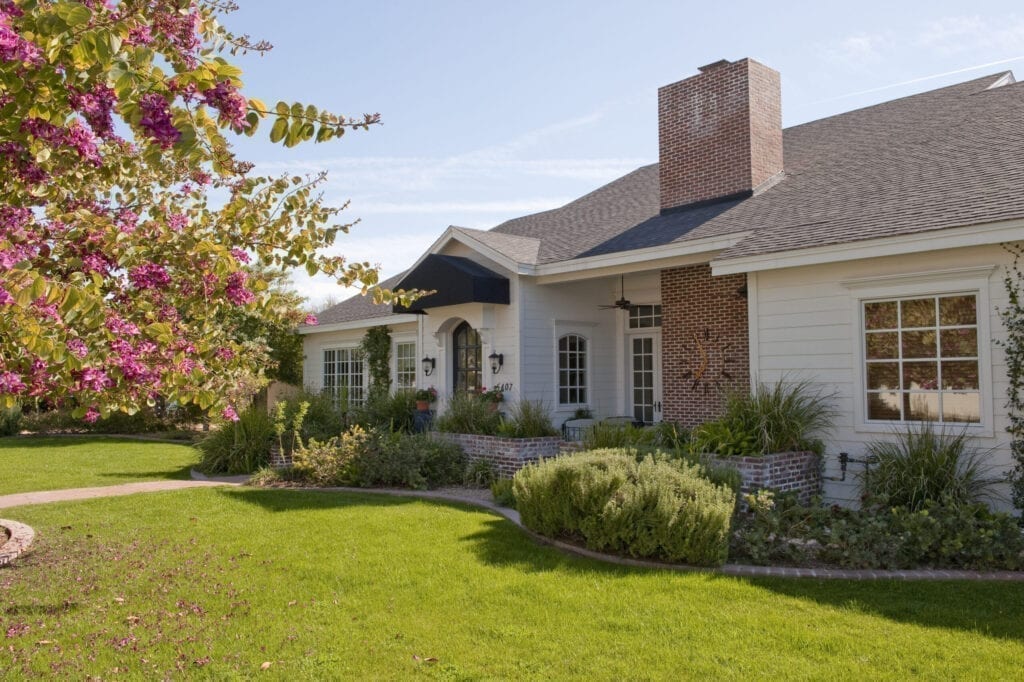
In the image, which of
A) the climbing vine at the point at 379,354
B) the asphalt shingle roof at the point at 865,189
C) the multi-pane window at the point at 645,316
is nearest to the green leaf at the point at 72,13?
the asphalt shingle roof at the point at 865,189

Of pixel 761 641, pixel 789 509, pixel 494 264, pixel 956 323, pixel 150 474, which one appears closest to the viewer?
pixel 761 641

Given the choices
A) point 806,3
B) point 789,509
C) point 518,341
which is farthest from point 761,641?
point 518,341

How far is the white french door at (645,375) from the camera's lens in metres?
15.2

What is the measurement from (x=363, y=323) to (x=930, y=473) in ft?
48.4

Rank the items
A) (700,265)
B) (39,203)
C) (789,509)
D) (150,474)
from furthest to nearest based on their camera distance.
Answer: (150,474)
(700,265)
(789,509)
(39,203)

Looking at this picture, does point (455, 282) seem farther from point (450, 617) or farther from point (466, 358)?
point (450, 617)

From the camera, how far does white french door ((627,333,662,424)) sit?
15172mm

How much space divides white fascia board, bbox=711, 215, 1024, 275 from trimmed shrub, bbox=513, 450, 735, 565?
354 cm

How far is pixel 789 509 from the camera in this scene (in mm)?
7945

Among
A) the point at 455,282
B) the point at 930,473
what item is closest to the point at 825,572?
the point at 930,473

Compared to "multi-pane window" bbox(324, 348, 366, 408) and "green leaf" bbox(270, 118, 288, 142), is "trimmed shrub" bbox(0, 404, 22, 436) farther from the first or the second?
"green leaf" bbox(270, 118, 288, 142)

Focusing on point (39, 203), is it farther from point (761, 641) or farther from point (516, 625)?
point (761, 641)

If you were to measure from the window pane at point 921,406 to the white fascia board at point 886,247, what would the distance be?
1.74m

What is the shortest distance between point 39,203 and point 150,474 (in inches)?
425
